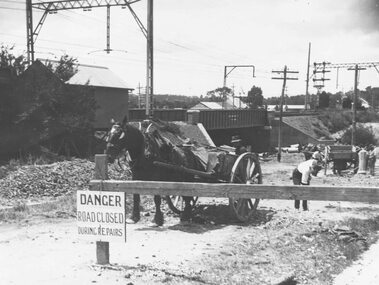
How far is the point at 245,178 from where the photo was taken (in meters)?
12.7

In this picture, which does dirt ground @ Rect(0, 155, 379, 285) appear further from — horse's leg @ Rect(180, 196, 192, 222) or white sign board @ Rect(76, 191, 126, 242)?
white sign board @ Rect(76, 191, 126, 242)

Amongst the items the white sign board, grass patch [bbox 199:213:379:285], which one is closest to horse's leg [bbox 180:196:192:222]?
grass patch [bbox 199:213:379:285]

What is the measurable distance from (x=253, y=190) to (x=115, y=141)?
4.16 metres

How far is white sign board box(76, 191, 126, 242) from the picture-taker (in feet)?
23.3

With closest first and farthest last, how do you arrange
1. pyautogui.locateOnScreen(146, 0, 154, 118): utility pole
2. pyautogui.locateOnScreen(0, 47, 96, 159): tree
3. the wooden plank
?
the wooden plank → pyautogui.locateOnScreen(0, 47, 96, 159): tree → pyautogui.locateOnScreen(146, 0, 154, 118): utility pole

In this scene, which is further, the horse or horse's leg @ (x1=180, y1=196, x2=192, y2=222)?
horse's leg @ (x1=180, y1=196, x2=192, y2=222)

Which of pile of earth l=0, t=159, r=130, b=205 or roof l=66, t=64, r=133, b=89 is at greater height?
roof l=66, t=64, r=133, b=89

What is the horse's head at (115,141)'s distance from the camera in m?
10.1

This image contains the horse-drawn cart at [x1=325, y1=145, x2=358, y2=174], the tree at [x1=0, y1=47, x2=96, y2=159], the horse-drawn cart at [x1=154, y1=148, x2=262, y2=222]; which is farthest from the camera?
the horse-drawn cart at [x1=325, y1=145, x2=358, y2=174]

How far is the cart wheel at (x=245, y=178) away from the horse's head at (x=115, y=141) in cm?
292

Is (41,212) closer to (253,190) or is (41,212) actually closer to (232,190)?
(232,190)

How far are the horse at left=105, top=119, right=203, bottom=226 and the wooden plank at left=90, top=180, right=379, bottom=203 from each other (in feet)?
9.01

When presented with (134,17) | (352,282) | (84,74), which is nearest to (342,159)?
(134,17)

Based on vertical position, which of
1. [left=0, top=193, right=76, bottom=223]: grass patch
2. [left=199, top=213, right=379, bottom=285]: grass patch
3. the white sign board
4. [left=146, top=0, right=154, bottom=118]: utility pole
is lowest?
[left=0, top=193, right=76, bottom=223]: grass patch
